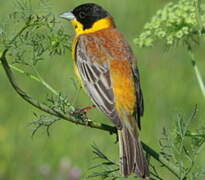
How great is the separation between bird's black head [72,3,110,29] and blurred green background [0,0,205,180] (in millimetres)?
709

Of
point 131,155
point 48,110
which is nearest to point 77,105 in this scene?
point 131,155

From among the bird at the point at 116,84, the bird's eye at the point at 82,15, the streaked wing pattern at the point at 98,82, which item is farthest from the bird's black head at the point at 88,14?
the streaked wing pattern at the point at 98,82

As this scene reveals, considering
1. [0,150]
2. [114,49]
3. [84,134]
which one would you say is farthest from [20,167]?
[114,49]

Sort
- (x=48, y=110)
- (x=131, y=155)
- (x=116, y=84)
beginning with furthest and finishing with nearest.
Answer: (x=116, y=84)
(x=131, y=155)
(x=48, y=110)

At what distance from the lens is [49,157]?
24.0 ft

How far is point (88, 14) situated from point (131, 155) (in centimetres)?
179

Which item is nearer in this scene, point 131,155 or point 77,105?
point 131,155

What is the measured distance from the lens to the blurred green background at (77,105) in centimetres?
707

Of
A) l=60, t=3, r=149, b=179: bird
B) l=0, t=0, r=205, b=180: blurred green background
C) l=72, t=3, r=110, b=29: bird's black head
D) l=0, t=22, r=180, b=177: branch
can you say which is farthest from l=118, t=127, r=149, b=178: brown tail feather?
l=72, t=3, r=110, b=29: bird's black head

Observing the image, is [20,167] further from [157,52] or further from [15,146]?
[157,52]

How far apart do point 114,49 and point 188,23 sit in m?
0.74

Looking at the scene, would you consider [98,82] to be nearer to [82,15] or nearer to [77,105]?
[82,15]

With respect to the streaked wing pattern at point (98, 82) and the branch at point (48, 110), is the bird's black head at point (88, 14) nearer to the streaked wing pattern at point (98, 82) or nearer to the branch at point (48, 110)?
the streaked wing pattern at point (98, 82)

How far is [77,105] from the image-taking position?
278 inches
